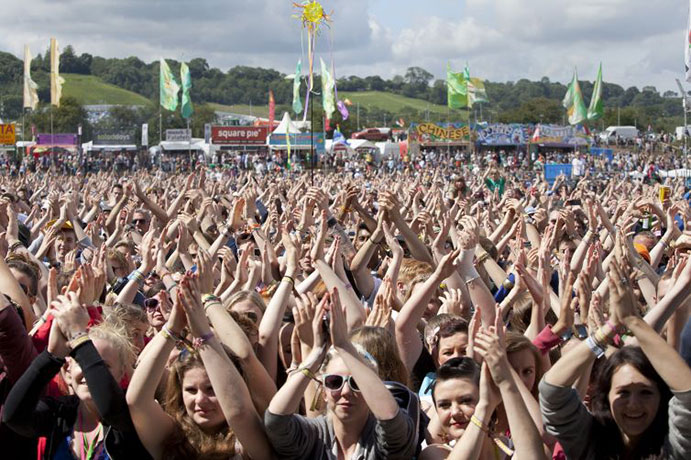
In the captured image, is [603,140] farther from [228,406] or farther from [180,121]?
[228,406]

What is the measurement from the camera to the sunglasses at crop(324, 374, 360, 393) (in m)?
3.78

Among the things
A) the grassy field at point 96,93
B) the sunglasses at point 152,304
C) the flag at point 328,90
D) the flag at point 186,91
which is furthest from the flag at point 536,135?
the grassy field at point 96,93

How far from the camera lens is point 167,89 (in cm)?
4438

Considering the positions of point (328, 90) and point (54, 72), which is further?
point (328, 90)

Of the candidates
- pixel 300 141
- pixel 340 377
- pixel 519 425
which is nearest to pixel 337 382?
pixel 340 377

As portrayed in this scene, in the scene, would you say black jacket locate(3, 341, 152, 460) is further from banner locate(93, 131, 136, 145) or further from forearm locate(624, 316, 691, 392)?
banner locate(93, 131, 136, 145)

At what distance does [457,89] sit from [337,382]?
132 ft

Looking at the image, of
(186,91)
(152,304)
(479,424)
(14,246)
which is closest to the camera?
(479,424)

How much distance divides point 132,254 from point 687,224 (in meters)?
5.36

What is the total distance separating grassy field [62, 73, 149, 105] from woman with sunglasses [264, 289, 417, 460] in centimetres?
14473

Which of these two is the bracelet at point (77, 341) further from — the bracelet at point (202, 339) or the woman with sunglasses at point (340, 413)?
the woman with sunglasses at point (340, 413)

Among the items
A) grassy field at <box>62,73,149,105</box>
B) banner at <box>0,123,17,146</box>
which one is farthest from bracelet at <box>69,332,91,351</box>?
grassy field at <box>62,73,149,105</box>

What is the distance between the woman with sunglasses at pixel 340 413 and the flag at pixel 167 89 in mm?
41155

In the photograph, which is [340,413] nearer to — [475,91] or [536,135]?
[475,91]
